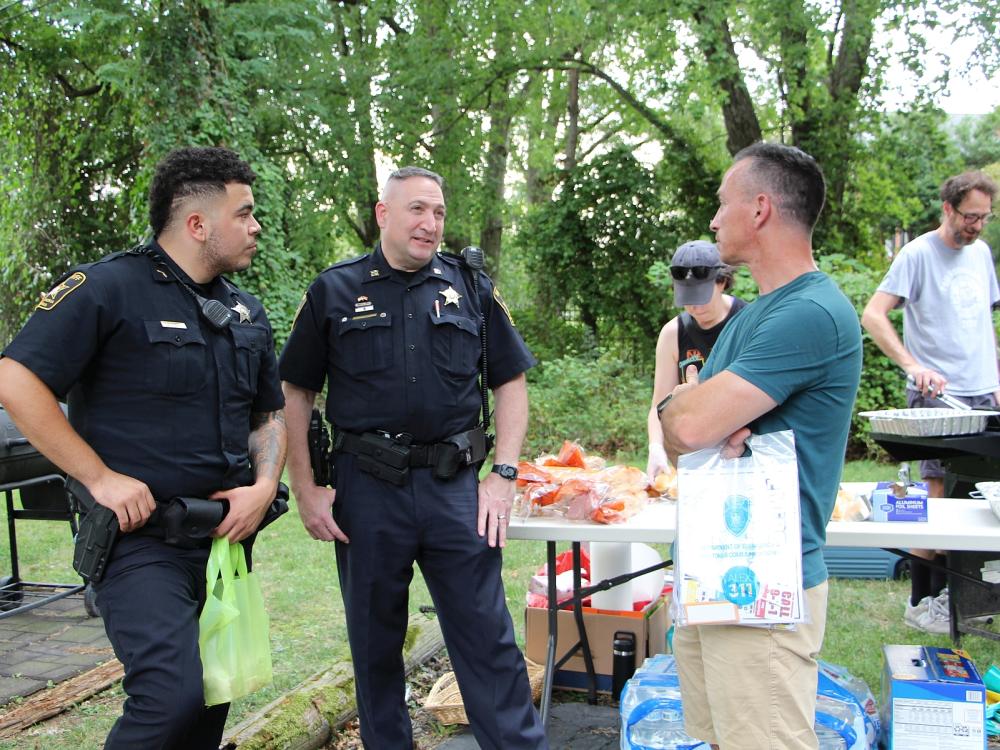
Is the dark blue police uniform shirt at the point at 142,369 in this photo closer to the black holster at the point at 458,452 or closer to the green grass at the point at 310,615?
the black holster at the point at 458,452

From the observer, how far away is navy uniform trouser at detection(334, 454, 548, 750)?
2900 mm

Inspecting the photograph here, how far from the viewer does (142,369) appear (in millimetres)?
2459

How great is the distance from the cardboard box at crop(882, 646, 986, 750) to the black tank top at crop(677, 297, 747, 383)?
143cm

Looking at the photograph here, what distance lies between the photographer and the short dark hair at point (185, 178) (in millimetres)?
2594

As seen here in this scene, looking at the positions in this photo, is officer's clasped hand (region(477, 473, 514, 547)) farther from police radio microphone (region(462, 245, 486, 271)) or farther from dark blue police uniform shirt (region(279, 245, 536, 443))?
police radio microphone (region(462, 245, 486, 271))

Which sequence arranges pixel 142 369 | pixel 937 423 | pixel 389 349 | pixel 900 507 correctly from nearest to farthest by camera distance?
pixel 142 369 < pixel 389 349 < pixel 900 507 < pixel 937 423

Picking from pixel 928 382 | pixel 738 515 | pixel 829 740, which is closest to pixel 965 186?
pixel 928 382

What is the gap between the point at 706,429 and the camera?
2.09 meters

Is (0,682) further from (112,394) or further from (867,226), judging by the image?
(867,226)

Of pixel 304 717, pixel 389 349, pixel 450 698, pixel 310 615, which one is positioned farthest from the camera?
pixel 310 615

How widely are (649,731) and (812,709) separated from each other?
1102 mm

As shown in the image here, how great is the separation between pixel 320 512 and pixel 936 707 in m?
2.20

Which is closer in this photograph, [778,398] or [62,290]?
[778,398]

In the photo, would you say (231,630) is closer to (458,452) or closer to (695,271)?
(458,452)
